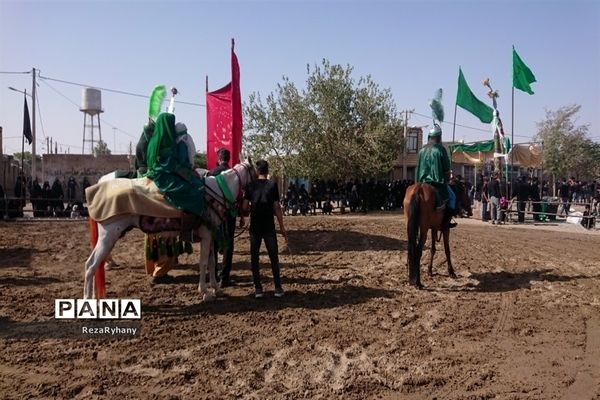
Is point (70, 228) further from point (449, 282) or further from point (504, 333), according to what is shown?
point (504, 333)

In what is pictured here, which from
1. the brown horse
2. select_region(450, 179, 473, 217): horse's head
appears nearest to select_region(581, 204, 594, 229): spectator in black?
select_region(450, 179, 473, 217): horse's head

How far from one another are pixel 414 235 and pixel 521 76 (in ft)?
41.6

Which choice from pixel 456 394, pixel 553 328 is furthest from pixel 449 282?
pixel 456 394

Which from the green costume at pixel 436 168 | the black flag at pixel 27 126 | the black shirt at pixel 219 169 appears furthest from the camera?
the black flag at pixel 27 126

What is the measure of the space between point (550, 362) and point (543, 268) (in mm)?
4825

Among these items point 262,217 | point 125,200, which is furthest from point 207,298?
point 125,200

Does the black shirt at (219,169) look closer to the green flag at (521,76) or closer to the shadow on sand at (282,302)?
the shadow on sand at (282,302)

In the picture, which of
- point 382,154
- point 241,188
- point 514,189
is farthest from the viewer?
point 382,154

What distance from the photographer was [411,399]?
3730 millimetres

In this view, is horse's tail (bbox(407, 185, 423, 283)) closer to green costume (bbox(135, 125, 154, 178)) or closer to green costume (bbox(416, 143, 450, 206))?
green costume (bbox(416, 143, 450, 206))

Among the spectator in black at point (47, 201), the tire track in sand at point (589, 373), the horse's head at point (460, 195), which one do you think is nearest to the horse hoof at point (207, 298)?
the tire track in sand at point (589, 373)

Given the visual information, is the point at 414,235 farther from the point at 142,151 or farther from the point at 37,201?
the point at 37,201

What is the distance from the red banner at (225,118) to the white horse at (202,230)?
3.06 metres

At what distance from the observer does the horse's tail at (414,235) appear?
7.22 meters
